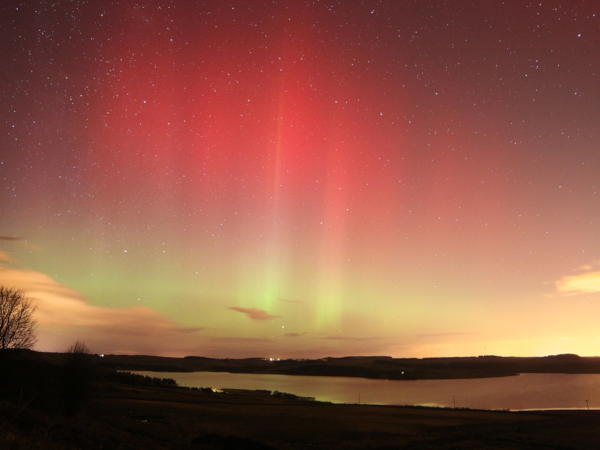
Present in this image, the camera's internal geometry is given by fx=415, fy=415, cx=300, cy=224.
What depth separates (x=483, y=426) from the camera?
3019 cm

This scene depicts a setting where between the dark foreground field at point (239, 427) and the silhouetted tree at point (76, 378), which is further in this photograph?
the silhouetted tree at point (76, 378)

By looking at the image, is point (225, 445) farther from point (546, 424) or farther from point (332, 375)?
point (332, 375)

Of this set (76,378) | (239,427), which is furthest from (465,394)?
(76,378)

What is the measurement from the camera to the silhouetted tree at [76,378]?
25.7 metres

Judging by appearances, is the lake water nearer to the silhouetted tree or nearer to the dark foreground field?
the dark foreground field

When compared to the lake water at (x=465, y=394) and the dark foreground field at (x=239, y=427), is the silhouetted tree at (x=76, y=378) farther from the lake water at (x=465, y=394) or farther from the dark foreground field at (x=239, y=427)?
the lake water at (x=465, y=394)

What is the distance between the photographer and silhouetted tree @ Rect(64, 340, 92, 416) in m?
25.7

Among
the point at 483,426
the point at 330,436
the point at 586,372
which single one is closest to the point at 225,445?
the point at 330,436

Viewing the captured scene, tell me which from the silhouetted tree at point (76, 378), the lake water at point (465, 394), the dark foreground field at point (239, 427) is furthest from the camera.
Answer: the lake water at point (465, 394)

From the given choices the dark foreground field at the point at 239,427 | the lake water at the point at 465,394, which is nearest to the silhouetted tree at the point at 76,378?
the dark foreground field at the point at 239,427

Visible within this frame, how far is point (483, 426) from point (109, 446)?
86.2 feet

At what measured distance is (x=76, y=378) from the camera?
26703 millimetres

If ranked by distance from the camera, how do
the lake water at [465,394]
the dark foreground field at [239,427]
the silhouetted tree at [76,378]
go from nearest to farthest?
the dark foreground field at [239,427], the silhouetted tree at [76,378], the lake water at [465,394]

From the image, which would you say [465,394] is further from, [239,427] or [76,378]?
[76,378]
